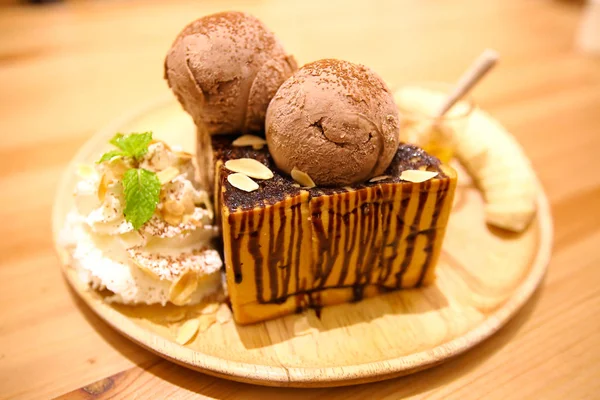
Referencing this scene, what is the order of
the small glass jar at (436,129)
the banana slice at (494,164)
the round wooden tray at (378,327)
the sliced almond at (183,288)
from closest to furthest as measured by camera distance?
the round wooden tray at (378,327) < the sliced almond at (183,288) < the banana slice at (494,164) < the small glass jar at (436,129)

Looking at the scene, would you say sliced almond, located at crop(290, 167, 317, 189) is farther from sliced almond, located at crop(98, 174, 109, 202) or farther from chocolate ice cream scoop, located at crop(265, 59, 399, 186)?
sliced almond, located at crop(98, 174, 109, 202)

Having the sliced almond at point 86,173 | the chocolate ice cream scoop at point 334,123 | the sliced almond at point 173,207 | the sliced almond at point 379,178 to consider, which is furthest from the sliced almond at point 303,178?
the sliced almond at point 86,173

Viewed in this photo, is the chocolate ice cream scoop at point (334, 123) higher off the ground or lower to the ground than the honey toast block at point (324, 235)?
higher

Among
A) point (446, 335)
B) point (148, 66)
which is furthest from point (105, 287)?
point (148, 66)

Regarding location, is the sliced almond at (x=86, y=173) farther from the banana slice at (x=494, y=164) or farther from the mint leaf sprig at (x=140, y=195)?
the banana slice at (x=494, y=164)

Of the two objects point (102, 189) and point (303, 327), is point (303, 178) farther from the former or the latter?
point (102, 189)

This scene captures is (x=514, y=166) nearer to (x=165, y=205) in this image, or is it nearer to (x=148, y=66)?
(x=165, y=205)

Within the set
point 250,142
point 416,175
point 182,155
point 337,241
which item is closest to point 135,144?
point 182,155
